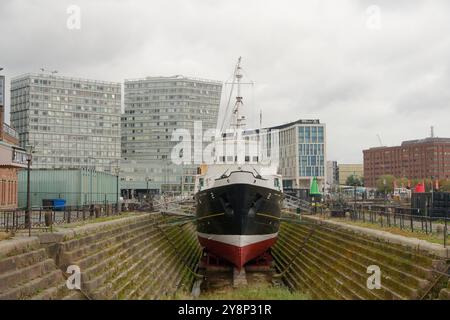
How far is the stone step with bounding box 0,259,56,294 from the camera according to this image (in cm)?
1043

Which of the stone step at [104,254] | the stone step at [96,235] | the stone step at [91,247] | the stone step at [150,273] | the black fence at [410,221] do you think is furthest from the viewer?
the black fence at [410,221]

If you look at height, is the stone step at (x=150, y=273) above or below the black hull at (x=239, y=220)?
below

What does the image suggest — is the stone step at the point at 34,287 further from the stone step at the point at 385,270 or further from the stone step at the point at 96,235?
the stone step at the point at 385,270

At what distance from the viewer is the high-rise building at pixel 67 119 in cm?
11819

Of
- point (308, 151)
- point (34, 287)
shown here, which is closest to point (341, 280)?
point (34, 287)

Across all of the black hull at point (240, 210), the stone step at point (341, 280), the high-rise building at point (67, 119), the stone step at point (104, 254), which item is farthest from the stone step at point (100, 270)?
the high-rise building at point (67, 119)

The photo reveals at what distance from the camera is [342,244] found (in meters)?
21.8

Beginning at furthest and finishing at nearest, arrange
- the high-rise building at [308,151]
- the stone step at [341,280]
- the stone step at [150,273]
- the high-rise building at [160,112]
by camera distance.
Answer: the high-rise building at [160,112]
the high-rise building at [308,151]
the stone step at [150,273]
the stone step at [341,280]

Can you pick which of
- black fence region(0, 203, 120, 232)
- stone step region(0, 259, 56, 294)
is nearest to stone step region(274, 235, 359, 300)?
stone step region(0, 259, 56, 294)

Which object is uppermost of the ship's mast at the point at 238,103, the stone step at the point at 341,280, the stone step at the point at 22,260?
the ship's mast at the point at 238,103

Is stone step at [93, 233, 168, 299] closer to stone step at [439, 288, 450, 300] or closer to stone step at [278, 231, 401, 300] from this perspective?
stone step at [278, 231, 401, 300]

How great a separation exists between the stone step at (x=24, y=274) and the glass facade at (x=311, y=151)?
131 metres

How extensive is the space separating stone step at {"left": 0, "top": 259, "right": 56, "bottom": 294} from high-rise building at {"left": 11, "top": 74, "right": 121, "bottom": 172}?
110640 millimetres
